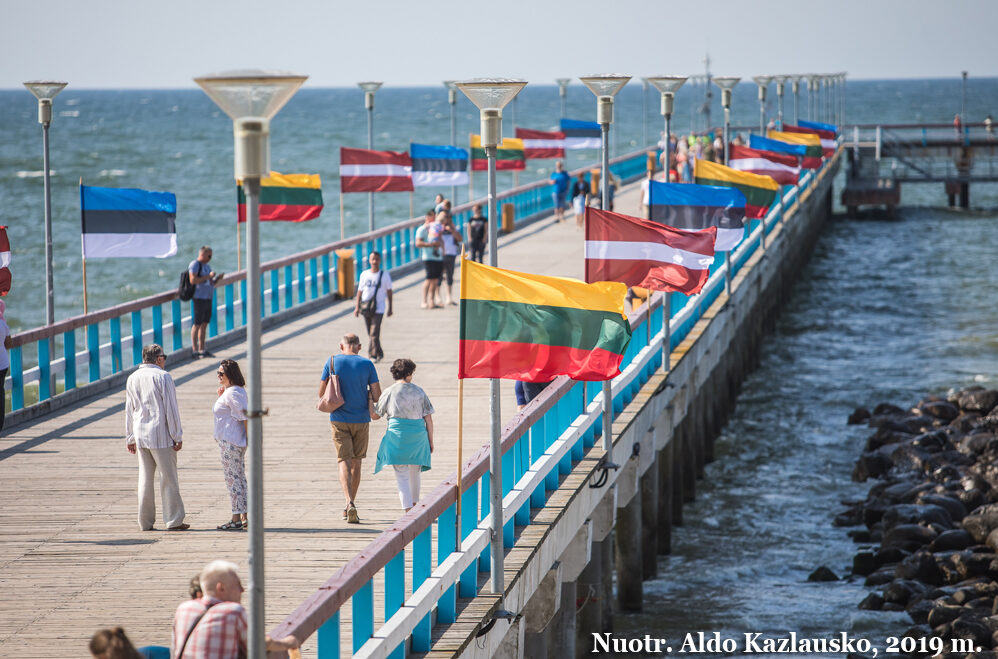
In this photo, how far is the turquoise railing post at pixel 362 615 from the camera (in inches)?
334

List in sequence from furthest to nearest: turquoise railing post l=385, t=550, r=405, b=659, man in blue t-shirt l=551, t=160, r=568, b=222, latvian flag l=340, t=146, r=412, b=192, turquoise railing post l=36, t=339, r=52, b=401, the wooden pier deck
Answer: man in blue t-shirt l=551, t=160, r=568, b=222, latvian flag l=340, t=146, r=412, b=192, turquoise railing post l=36, t=339, r=52, b=401, the wooden pier deck, turquoise railing post l=385, t=550, r=405, b=659

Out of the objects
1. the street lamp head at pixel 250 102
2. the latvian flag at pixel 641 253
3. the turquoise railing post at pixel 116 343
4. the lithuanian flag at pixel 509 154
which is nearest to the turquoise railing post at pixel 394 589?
the street lamp head at pixel 250 102

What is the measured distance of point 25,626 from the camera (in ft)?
32.3

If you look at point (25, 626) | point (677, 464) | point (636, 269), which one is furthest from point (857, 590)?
point (25, 626)

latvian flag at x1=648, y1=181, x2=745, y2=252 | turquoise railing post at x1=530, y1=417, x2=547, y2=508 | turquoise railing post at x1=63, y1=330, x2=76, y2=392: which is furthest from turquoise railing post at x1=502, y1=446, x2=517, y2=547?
turquoise railing post at x1=63, y1=330, x2=76, y2=392

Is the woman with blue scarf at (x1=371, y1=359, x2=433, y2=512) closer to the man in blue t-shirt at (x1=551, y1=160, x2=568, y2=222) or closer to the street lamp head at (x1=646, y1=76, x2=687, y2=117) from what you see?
the street lamp head at (x1=646, y1=76, x2=687, y2=117)

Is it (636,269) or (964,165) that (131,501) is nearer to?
(636,269)

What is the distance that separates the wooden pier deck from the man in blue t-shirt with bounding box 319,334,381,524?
1.36 ft

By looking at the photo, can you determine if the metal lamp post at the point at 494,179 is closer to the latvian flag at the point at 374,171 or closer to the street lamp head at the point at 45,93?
the street lamp head at the point at 45,93

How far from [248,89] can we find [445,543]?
4469 mm

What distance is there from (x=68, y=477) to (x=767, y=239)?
76.1 feet

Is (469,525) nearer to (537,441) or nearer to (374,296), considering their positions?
(537,441)

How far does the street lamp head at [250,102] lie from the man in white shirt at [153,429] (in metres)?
5.40

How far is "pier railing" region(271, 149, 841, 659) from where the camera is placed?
8.39 m
